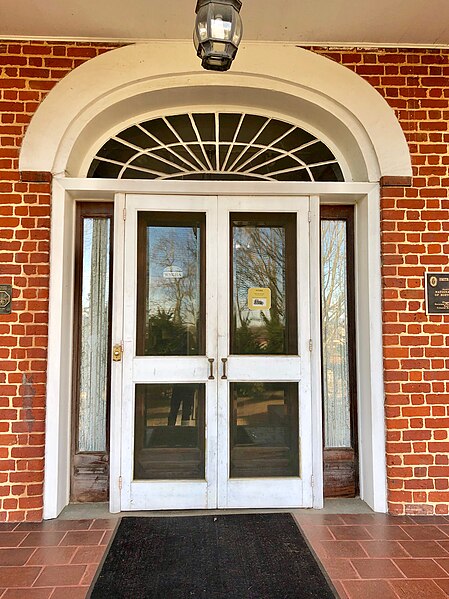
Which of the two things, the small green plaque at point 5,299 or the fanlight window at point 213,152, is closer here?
the small green plaque at point 5,299

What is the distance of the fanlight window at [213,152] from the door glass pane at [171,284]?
0.41m

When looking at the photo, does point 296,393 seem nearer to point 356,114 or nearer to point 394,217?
point 394,217

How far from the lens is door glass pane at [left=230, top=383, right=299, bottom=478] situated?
10.5 ft

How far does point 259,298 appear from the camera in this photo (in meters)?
3.28

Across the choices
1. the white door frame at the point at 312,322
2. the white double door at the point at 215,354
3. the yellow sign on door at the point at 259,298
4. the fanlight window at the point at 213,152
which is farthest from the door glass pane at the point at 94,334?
the yellow sign on door at the point at 259,298

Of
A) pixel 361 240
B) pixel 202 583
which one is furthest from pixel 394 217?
pixel 202 583

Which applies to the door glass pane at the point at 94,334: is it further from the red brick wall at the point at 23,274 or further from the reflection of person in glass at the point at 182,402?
the reflection of person in glass at the point at 182,402

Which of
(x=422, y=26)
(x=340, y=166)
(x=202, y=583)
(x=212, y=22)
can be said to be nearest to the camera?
(x=212, y=22)

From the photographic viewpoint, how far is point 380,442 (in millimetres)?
3066

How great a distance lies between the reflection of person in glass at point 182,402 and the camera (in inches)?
125

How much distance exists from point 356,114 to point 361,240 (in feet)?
2.95

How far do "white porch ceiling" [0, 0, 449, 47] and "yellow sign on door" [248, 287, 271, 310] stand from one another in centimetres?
178

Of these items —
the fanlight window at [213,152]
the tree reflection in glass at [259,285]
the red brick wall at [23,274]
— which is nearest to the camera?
the red brick wall at [23,274]

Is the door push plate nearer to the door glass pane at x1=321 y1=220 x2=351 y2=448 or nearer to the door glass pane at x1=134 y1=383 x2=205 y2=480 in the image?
the door glass pane at x1=134 y1=383 x2=205 y2=480
